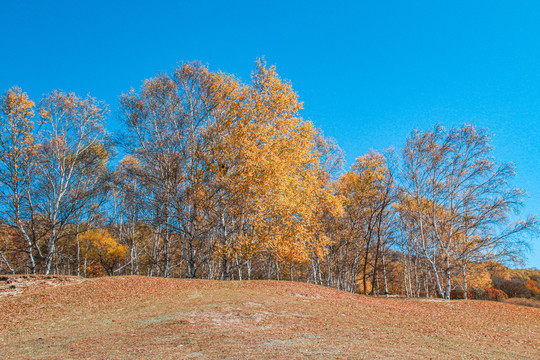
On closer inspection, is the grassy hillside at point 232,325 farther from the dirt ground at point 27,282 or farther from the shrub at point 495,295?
the shrub at point 495,295


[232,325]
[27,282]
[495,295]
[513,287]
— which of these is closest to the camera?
[232,325]

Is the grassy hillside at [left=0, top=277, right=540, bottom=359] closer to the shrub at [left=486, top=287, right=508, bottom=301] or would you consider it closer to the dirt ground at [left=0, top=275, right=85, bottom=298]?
the dirt ground at [left=0, top=275, right=85, bottom=298]

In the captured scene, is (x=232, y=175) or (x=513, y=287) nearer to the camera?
(x=232, y=175)

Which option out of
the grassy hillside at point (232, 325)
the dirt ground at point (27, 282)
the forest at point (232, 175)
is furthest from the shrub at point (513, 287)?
the dirt ground at point (27, 282)

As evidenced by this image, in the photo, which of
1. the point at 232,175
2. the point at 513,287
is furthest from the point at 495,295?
the point at 232,175

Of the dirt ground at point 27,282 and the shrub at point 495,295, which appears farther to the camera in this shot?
the shrub at point 495,295

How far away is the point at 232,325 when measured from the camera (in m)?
9.68

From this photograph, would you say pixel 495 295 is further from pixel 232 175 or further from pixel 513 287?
pixel 232 175

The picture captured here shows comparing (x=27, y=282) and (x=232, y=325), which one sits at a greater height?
(x=27, y=282)

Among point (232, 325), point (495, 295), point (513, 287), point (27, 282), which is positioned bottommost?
point (495, 295)

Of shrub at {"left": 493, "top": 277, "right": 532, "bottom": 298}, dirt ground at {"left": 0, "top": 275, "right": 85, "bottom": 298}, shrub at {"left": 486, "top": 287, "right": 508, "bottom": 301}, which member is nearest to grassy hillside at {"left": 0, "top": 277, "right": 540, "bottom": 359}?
dirt ground at {"left": 0, "top": 275, "right": 85, "bottom": 298}

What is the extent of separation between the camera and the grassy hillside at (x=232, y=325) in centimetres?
763

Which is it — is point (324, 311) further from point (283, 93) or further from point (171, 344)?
point (283, 93)

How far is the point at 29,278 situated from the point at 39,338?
30.4 ft
